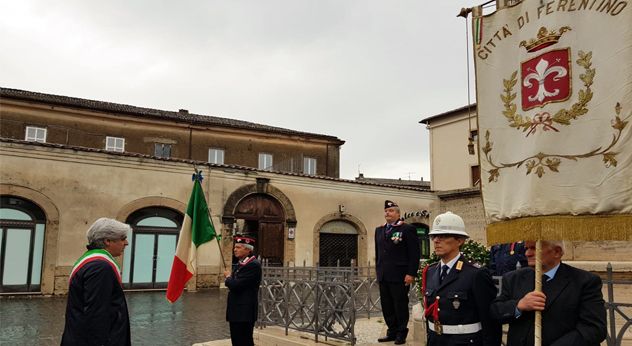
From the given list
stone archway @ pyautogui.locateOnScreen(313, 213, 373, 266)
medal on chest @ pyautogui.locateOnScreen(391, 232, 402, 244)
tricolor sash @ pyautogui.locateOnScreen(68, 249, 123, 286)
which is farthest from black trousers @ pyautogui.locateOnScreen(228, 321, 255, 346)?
stone archway @ pyautogui.locateOnScreen(313, 213, 373, 266)

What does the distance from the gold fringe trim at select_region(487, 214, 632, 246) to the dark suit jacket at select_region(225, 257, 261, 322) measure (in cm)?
356

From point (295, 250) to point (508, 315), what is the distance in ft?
62.7

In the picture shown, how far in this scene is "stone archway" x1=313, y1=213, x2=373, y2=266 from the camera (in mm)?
22578

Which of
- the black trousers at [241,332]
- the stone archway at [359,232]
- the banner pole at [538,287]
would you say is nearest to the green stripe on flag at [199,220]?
the black trousers at [241,332]

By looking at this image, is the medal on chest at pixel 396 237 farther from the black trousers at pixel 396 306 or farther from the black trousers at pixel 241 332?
the black trousers at pixel 241 332

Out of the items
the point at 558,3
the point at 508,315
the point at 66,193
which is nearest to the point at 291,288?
the point at 508,315

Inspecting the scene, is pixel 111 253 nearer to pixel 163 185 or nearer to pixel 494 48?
pixel 494 48

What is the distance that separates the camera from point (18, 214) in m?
16.5

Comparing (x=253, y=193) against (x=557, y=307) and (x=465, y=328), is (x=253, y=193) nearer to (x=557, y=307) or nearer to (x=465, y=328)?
(x=465, y=328)

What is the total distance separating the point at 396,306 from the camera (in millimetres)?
6602

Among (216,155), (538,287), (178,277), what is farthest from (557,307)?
(216,155)

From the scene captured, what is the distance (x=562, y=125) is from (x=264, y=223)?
61.2 ft

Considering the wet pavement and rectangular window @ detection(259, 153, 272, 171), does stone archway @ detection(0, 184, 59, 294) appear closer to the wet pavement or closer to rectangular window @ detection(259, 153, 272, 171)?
the wet pavement

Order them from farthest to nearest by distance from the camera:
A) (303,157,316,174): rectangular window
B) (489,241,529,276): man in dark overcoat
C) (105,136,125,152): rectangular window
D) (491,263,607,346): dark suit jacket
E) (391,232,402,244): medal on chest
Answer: (303,157,316,174): rectangular window → (105,136,125,152): rectangular window → (391,232,402,244): medal on chest → (489,241,529,276): man in dark overcoat → (491,263,607,346): dark suit jacket
